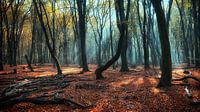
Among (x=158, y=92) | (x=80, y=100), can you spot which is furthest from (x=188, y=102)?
(x=80, y=100)

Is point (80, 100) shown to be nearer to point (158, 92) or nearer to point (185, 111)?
point (158, 92)

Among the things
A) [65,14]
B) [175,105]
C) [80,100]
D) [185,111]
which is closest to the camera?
[185,111]

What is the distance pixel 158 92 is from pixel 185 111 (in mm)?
2402

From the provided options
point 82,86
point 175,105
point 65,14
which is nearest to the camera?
point 175,105

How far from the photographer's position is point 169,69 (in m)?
11.7

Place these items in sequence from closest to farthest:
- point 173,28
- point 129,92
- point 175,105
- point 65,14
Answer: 1. point 175,105
2. point 129,92
3. point 65,14
4. point 173,28

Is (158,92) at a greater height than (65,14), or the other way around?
(65,14)

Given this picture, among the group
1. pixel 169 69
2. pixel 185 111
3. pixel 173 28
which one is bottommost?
pixel 185 111

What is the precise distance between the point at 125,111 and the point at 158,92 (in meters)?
2.91

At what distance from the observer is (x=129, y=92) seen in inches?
456

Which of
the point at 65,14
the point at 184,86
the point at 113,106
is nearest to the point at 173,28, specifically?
the point at 65,14

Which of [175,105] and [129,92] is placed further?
[129,92]

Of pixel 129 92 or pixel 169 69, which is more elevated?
pixel 169 69

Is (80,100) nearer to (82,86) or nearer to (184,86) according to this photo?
(82,86)
